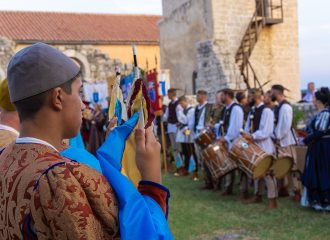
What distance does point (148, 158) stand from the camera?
1.60 meters

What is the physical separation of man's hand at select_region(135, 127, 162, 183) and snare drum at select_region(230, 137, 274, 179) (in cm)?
560

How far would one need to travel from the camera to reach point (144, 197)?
5.09 feet

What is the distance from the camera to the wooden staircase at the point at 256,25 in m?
19.9

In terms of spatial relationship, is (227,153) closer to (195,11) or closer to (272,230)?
(272,230)

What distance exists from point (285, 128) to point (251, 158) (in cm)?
94

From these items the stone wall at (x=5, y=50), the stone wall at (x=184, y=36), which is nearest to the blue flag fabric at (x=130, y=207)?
the stone wall at (x=184, y=36)

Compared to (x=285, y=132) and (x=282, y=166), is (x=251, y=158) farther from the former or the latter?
(x=285, y=132)

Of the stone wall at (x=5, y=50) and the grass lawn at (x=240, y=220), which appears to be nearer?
the grass lawn at (x=240, y=220)

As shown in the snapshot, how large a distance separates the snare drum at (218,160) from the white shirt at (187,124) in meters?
2.26

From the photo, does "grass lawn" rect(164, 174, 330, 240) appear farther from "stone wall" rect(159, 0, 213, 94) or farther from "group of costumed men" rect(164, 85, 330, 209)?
"stone wall" rect(159, 0, 213, 94)

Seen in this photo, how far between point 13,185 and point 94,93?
1355 centimetres

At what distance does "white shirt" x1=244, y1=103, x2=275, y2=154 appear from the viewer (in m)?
7.46

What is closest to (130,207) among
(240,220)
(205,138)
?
(240,220)

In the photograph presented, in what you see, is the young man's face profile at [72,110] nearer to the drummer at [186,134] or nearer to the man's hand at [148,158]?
the man's hand at [148,158]
